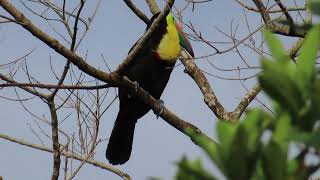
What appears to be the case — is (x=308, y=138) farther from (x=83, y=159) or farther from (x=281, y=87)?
(x=83, y=159)

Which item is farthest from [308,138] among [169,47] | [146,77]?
[169,47]

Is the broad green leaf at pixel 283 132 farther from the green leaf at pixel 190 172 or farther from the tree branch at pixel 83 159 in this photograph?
the tree branch at pixel 83 159

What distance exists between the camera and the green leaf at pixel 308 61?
0.62 meters

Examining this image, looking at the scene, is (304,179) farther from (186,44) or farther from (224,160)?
(186,44)

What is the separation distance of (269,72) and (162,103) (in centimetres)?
332

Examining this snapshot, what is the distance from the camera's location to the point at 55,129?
152 inches

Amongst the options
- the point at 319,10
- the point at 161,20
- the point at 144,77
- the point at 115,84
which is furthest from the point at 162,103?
the point at 319,10

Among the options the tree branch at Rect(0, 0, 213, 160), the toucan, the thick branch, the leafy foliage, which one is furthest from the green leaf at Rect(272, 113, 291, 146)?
the toucan

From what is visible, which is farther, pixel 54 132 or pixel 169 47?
pixel 169 47

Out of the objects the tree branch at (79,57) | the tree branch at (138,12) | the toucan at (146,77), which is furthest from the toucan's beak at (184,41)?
the tree branch at (79,57)

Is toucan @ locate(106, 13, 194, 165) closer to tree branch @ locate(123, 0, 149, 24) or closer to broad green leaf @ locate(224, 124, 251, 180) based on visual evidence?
tree branch @ locate(123, 0, 149, 24)

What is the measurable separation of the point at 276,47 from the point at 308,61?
1.6 inches

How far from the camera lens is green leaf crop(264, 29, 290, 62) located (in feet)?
2.03

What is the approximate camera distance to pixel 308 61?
624mm
